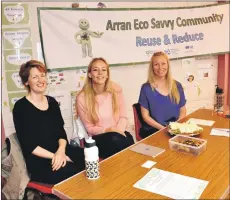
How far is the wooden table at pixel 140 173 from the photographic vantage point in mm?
997

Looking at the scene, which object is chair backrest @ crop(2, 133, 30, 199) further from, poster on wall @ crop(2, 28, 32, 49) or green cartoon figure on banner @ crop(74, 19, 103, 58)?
green cartoon figure on banner @ crop(74, 19, 103, 58)

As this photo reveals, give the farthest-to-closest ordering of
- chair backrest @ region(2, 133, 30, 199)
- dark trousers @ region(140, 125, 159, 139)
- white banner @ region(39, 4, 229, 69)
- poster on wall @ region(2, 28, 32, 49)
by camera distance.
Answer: white banner @ region(39, 4, 229, 69)
poster on wall @ region(2, 28, 32, 49)
dark trousers @ region(140, 125, 159, 139)
chair backrest @ region(2, 133, 30, 199)

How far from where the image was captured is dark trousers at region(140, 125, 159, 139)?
2.13 meters

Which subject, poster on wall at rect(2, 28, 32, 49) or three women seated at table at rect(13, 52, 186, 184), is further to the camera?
poster on wall at rect(2, 28, 32, 49)

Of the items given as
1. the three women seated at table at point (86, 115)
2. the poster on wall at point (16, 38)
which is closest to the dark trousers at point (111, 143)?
the three women seated at table at point (86, 115)

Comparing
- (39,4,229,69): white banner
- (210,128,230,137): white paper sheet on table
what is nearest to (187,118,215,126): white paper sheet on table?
(210,128,230,137): white paper sheet on table

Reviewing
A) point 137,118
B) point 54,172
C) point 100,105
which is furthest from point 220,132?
point 54,172

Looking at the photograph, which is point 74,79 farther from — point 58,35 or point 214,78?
point 214,78

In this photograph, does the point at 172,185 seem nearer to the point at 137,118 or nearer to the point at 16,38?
the point at 137,118

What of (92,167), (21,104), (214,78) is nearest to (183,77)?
(214,78)

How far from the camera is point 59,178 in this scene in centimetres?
154

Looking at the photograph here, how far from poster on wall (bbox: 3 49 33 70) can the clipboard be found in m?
1.39

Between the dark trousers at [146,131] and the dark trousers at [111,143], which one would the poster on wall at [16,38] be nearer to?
the dark trousers at [111,143]

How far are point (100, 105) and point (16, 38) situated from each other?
958 millimetres
